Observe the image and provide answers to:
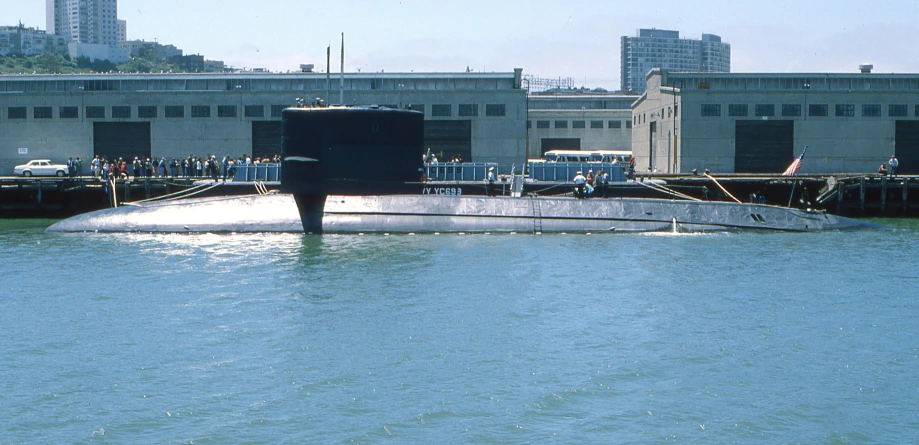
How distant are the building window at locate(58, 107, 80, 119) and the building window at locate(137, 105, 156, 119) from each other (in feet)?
12.2

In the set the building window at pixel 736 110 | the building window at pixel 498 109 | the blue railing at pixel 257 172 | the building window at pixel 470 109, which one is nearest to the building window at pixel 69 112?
the blue railing at pixel 257 172

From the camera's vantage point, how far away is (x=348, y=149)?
1129 inches

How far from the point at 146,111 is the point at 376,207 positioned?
30.9 m

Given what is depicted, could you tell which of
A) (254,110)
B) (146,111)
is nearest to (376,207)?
(254,110)

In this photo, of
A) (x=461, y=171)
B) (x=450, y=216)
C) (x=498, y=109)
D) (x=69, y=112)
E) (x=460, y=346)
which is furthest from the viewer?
(x=69, y=112)

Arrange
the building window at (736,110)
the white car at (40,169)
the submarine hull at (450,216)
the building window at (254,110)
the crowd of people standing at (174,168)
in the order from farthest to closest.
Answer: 1. the building window at (736,110)
2. the building window at (254,110)
3. the white car at (40,169)
4. the crowd of people standing at (174,168)
5. the submarine hull at (450,216)

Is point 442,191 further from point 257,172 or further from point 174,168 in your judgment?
point 174,168

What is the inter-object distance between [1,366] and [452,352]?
6848mm

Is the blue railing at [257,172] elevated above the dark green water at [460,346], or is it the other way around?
the blue railing at [257,172]

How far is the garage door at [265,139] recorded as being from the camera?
56.5 m

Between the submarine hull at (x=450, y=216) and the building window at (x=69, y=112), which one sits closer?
the submarine hull at (x=450, y=216)

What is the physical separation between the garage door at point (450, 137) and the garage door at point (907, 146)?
998 inches

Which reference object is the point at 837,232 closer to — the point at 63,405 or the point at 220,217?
the point at 220,217

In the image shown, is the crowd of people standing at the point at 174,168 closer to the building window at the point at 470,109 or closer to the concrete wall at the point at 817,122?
the building window at the point at 470,109
